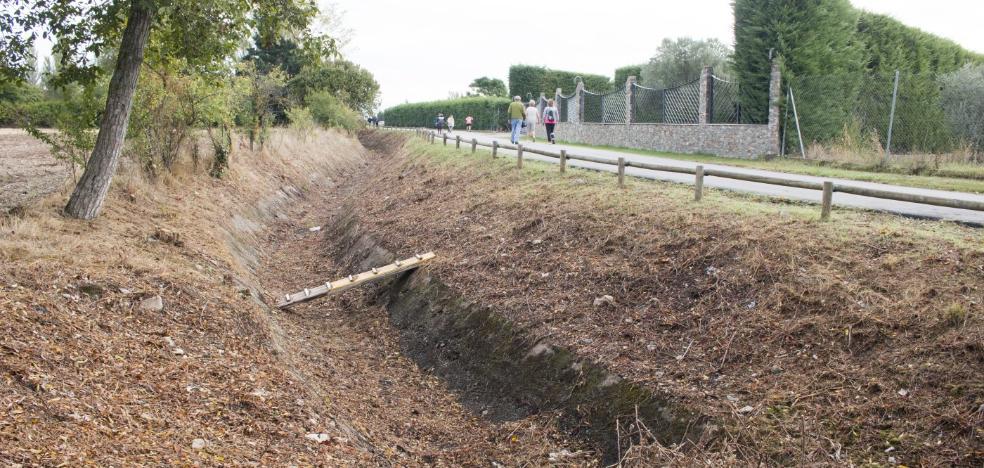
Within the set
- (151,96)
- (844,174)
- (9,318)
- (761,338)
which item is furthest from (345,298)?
(844,174)

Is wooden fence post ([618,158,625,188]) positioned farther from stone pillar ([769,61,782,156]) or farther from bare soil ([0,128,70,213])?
stone pillar ([769,61,782,156])

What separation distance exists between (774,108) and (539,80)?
118 ft

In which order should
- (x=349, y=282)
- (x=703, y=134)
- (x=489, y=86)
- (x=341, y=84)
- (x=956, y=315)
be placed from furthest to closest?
(x=489, y=86) < (x=341, y=84) < (x=703, y=134) < (x=349, y=282) < (x=956, y=315)

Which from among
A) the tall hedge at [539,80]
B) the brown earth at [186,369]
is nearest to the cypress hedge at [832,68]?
the brown earth at [186,369]

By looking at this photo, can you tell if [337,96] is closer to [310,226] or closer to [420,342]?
[310,226]

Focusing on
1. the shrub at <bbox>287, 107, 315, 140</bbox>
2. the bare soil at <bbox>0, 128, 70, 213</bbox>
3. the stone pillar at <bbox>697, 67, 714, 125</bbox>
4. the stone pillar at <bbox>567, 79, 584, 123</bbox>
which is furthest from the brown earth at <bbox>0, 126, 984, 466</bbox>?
→ the stone pillar at <bbox>567, 79, 584, 123</bbox>

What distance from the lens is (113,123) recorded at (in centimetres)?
993

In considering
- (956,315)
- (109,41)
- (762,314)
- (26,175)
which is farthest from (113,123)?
(956,315)

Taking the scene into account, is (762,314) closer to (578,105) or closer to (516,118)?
(516,118)

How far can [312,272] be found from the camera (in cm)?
1325

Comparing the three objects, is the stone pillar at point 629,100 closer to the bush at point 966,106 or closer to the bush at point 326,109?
the bush at point 966,106

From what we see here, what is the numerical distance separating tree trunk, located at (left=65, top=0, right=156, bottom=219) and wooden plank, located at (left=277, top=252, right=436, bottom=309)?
8.96 feet

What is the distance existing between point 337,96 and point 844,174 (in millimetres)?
34266

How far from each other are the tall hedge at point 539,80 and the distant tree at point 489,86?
25291mm
